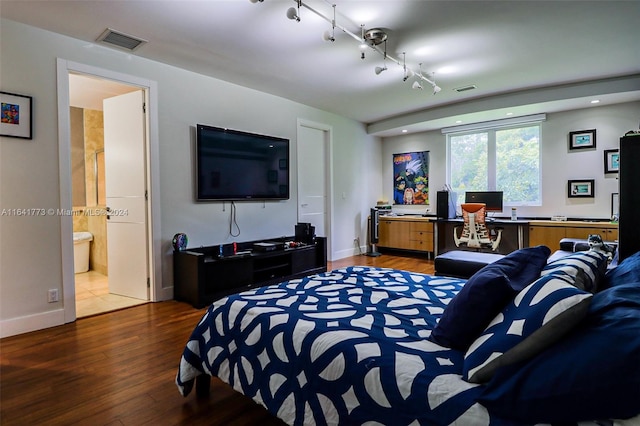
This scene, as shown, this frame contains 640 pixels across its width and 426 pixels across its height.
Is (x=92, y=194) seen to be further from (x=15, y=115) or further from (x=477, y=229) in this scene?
(x=477, y=229)

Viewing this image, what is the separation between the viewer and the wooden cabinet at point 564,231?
14.4 ft

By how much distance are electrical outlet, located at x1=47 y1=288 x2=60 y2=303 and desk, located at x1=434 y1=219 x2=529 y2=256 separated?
5080 mm

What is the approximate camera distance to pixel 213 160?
3971 millimetres

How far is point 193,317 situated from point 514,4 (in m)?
3.74

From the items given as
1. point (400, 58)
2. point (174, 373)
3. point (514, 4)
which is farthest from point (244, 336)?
point (400, 58)

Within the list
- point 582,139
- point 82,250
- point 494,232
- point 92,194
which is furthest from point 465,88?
point 82,250

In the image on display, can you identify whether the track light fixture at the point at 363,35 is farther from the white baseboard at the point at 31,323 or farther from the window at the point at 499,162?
the white baseboard at the point at 31,323

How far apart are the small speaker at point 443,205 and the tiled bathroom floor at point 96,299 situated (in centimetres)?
465

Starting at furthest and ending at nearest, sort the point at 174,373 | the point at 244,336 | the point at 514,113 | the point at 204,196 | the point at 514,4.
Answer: the point at 514,113 < the point at 204,196 < the point at 514,4 < the point at 174,373 < the point at 244,336

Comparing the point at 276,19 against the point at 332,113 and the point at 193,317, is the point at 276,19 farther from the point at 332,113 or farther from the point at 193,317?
the point at 332,113

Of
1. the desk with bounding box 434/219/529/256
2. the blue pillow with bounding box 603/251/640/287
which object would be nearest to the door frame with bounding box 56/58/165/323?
the blue pillow with bounding box 603/251/640/287

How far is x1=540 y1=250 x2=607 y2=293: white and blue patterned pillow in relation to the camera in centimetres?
130

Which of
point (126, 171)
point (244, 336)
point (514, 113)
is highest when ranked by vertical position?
point (514, 113)

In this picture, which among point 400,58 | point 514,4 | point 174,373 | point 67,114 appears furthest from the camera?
point 400,58
